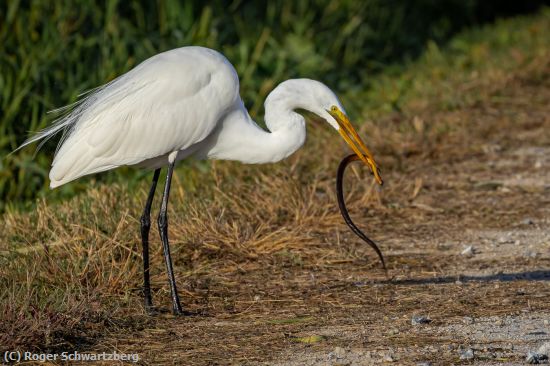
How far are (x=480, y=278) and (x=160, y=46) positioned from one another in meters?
5.21

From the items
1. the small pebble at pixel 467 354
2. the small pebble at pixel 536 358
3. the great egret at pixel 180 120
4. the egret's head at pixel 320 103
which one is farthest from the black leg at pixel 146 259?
the small pebble at pixel 536 358

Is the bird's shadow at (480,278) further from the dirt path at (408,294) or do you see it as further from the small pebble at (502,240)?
the small pebble at (502,240)

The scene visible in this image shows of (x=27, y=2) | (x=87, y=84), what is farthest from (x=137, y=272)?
(x=27, y=2)

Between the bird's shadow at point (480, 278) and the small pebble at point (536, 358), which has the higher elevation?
the small pebble at point (536, 358)

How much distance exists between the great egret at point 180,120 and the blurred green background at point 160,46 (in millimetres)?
2004

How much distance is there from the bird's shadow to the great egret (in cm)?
64

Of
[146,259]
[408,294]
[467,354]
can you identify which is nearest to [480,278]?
[408,294]

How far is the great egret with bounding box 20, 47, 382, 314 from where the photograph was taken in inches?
204

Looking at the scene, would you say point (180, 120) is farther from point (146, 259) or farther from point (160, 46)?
point (160, 46)

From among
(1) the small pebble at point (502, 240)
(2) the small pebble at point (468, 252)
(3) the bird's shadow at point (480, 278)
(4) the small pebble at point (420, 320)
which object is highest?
(4) the small pebble at point (420, 320)

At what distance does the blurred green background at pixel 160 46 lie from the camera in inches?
329

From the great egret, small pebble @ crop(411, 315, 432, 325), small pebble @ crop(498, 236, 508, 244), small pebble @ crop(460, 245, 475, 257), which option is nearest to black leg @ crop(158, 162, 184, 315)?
the great egret

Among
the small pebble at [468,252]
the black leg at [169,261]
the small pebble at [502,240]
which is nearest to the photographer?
the black leg at [169,261]

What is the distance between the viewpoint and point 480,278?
545 centimetres
